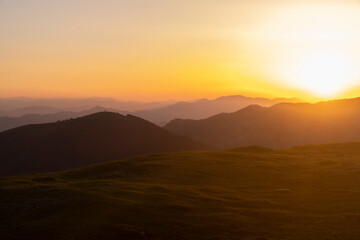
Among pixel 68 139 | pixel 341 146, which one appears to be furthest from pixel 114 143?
pixel 341 146

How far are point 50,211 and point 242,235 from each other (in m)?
18.2

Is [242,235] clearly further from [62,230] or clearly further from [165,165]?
[165,165]

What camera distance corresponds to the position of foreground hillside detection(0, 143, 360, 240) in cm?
2991

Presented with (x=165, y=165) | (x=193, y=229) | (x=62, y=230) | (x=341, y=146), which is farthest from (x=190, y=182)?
(x=341, y=146)

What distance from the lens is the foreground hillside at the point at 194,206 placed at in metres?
29.9

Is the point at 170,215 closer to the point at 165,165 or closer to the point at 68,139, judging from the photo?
the point at 165,165

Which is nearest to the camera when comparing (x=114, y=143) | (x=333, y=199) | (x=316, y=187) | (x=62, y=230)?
(x=62, y=230)

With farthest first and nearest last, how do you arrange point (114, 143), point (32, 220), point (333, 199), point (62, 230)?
point (114, 143) < point (333, 199) < point (32, 220) < point (62, 230)

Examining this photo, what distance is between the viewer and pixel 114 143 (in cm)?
19925

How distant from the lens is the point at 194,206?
37.3 metres

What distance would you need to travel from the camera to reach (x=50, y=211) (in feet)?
115

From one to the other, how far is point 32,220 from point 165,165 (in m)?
36.0

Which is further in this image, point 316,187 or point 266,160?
point 266,160

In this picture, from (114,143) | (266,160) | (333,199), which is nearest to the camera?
(333,199)
